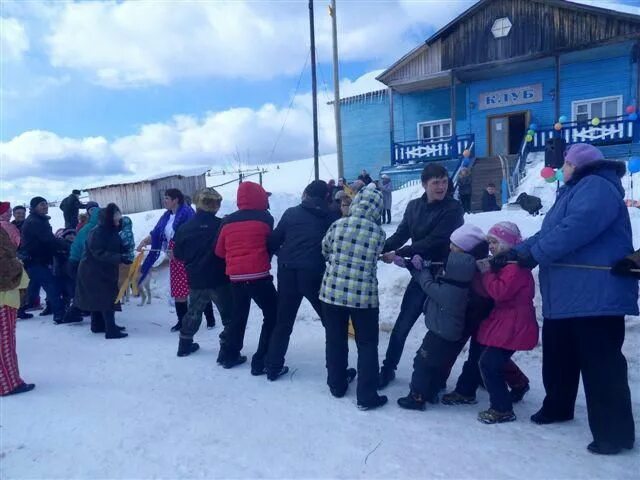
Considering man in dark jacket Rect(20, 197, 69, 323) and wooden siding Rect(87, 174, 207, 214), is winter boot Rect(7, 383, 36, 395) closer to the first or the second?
man in dark jacket Rect(20, 197, 69, 323)

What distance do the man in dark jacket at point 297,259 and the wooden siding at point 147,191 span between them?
18651 mm

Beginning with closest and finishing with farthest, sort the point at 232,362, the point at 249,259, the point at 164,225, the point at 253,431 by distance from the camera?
the point at 253,431 → the point at 249,259 → the point at 232,362 → the point at 164,225

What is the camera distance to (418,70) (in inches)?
705

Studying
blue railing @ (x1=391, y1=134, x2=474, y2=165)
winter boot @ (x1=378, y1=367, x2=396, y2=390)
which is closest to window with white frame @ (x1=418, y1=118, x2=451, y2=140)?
blue railing @ (x1=391, y1=134, x2=474, y2=165)

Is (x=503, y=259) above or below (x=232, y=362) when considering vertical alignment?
above

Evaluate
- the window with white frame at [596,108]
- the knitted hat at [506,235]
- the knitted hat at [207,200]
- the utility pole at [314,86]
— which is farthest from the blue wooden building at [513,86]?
the knitted hat at [506,235]

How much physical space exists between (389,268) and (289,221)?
2.96 metres

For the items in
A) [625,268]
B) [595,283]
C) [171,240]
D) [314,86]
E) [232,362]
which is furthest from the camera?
[314,86]

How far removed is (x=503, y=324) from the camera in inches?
131

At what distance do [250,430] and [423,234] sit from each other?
80.5 inches

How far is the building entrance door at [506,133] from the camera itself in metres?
17.5

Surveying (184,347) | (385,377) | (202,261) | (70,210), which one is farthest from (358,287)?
(70,210)

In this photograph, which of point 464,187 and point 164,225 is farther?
point 464,187

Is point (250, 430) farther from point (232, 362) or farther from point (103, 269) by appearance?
point (103, 269)
